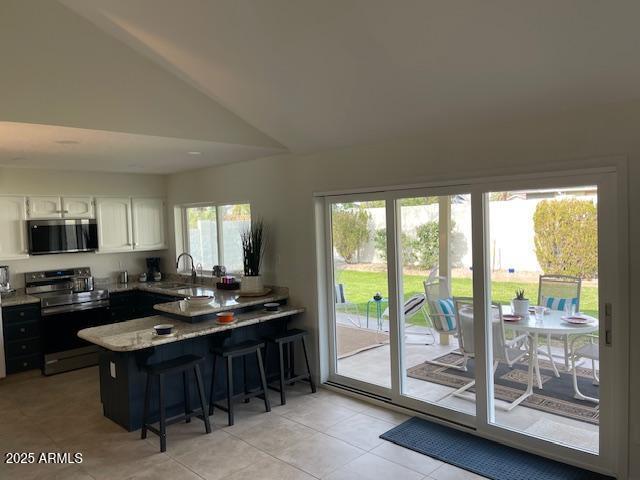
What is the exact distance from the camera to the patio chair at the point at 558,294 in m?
3.29

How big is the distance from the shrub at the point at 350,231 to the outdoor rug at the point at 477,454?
64.7 inches

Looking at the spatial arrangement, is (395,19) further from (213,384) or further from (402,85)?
(213,384)

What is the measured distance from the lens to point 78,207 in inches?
243

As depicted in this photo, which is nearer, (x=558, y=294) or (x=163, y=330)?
(x=558, y=294)

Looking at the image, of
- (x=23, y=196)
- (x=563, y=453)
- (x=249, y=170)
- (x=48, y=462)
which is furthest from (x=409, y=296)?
(x=23, y=196)

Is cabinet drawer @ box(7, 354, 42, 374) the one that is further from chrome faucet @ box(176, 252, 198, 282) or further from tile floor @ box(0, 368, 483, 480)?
chrome faucet @ box(176, 252, 198, 282)

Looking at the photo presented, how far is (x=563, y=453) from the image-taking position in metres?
3.30

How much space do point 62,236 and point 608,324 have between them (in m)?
5.82

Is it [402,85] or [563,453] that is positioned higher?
[402,85]

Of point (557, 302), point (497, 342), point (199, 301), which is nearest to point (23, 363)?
point (199, 301)

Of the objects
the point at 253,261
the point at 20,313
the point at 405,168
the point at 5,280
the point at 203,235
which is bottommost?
the point at 20,313

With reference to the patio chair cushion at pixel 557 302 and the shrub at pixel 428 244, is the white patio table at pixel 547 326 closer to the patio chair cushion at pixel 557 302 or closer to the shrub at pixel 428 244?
the patio chair cushion at pixel 557 302

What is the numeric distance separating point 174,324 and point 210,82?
2163 mm

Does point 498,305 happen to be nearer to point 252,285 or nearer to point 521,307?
point 521,307
